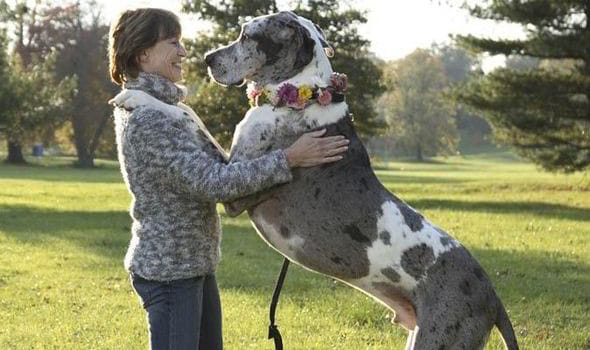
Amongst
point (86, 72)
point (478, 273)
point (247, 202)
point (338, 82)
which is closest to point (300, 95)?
point (338, 82)

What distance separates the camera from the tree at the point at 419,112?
227 feet

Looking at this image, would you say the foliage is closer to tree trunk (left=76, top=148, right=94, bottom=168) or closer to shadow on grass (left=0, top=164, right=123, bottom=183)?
shadow on grass (left=0, top=164, right=123, bottom=183)

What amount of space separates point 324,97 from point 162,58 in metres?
0.83

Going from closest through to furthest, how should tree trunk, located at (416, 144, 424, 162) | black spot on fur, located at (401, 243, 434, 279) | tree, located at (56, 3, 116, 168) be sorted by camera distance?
black spot on fur, located at (401, 243, 434, 279), tree, located at (56, 3, 116, 168), tree trunk, located at (416, 144, 424, 162)

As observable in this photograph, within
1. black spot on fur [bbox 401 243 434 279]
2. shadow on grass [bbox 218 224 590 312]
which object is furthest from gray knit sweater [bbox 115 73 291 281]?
shadow on grass [bbox 218 224 590 312]

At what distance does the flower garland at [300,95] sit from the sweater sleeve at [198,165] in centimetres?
27

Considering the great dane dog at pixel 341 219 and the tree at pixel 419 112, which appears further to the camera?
the tree at pixel 419 112

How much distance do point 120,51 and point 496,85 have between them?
2102cm

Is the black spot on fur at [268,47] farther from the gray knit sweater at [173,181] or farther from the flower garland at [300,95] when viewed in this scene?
the gray knit sweater at [173,181]

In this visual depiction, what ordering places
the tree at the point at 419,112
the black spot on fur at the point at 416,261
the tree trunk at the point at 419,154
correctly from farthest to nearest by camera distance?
1. the tree trunk at the point at 419,154
2. the tree at the point at 419,112
3. the black spot on fur at the point at 416,261

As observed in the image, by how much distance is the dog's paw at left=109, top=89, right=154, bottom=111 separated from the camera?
157 inches

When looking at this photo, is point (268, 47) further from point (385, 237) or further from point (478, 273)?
point (478, 273)

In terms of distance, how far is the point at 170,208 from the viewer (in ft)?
13.2

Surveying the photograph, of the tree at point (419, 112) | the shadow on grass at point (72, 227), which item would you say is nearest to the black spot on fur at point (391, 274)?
the shadow on grass at point (72, 227)
